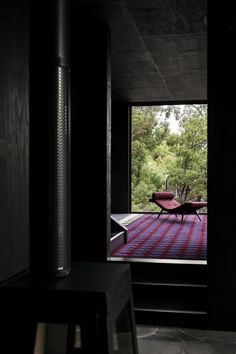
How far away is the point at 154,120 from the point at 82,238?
367 inches

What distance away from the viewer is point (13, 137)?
330 cm

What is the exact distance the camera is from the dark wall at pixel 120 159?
11156 mm

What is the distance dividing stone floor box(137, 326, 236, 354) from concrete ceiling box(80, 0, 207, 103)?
314cm

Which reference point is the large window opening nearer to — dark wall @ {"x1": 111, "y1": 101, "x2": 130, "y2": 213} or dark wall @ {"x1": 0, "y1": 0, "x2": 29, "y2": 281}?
dark wall @ {"x1": 111, "y1": 101, "x2": 130, "y2": 213}

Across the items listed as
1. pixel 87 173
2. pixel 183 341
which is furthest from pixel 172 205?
pixel 183 341

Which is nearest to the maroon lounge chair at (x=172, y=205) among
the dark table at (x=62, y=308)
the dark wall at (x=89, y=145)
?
the dark wall at (x=89, y=145)

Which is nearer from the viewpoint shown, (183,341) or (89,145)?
(183,341)

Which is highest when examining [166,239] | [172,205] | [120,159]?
[120,159]

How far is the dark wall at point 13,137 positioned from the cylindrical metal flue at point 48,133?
2.65 feet

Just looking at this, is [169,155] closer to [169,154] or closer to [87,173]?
[169,154]

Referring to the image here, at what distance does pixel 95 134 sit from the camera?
5.07 metres

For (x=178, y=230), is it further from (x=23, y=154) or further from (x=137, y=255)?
(x=23, y=154)

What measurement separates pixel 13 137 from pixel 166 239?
414 centimetres

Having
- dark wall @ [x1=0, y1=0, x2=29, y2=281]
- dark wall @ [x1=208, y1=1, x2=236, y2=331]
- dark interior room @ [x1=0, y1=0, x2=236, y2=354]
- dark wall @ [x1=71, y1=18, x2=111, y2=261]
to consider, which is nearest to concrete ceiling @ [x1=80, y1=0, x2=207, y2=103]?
dark interior room @ [x1=0, y1=0, x2=236, y2=354]
